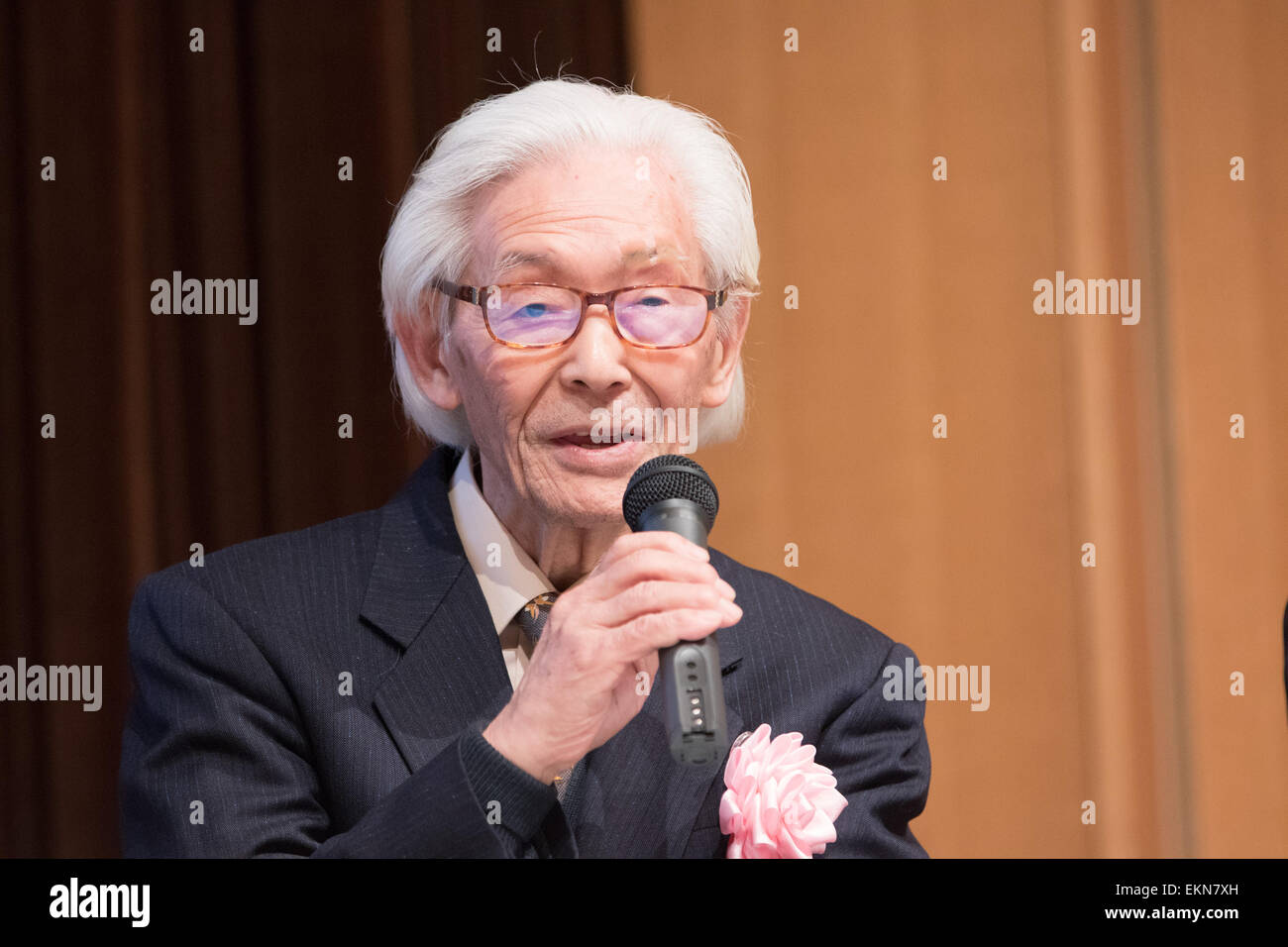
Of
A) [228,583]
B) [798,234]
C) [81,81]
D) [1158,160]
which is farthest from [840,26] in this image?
[228,583]

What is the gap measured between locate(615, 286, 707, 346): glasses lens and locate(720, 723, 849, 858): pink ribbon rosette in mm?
547

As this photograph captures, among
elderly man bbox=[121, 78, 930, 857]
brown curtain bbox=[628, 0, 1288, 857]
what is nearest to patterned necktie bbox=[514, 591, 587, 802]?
elderly man bbox=[121, 78, 930, 857]

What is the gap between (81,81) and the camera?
8.16ft

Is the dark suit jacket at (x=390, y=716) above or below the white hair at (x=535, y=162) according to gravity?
below

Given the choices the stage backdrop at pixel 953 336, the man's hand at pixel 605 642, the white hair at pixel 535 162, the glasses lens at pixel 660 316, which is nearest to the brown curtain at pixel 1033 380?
the stage backdrop at pixel 953 336

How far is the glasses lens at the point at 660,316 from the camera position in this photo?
1.76m

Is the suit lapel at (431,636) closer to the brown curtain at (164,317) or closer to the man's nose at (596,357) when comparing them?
the man's nose at (596,357)

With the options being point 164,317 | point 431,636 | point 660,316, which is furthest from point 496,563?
point 164,317

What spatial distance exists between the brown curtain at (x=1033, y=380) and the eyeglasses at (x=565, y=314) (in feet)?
3.41

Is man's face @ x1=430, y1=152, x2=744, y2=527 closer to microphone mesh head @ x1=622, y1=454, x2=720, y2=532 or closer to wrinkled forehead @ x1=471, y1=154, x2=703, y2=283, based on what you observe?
wrinkled forehead @ x1=471, y1=154, x2=703, y2=283

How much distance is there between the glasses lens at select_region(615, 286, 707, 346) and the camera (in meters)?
1.76
